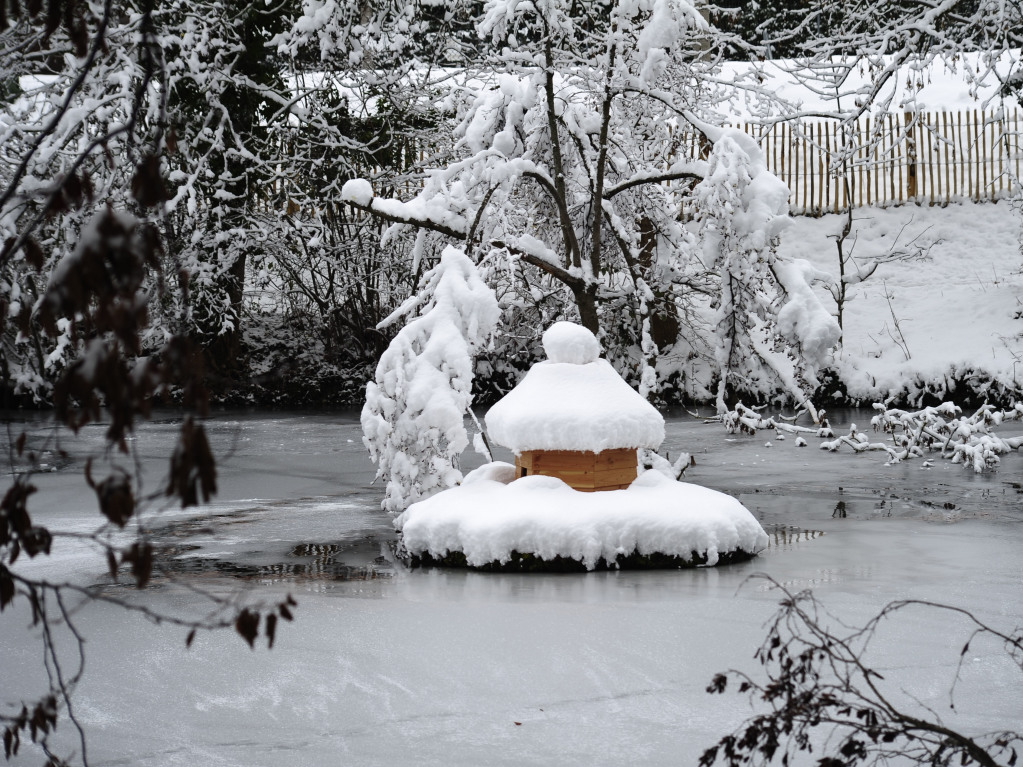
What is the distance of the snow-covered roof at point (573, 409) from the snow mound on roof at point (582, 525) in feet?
1.12

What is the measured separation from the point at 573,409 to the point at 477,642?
2326mm

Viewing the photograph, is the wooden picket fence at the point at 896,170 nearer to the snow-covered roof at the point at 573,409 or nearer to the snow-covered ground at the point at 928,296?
the snow-covered ground at the point at 928,296

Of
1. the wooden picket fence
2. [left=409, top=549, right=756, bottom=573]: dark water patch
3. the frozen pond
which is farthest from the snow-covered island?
the wooden picket fence

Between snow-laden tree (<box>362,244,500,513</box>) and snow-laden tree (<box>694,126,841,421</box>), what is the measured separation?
2465 mm

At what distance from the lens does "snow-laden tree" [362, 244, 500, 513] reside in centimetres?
916

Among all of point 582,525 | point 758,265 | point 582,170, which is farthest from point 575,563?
point 582,170

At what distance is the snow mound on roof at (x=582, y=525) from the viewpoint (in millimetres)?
7785

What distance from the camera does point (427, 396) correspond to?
30.0 ft

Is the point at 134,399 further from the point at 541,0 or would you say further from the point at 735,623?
the point at 541,0

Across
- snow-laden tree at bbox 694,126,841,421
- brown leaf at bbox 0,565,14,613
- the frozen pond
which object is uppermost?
snow-laden tree at bbox 694,126,841,421

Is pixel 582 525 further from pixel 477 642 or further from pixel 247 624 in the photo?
pixel 247 624

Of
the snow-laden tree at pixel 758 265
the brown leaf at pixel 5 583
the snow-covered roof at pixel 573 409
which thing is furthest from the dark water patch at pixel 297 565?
the brown leaf at pixel 5 583

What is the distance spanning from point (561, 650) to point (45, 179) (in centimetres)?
951

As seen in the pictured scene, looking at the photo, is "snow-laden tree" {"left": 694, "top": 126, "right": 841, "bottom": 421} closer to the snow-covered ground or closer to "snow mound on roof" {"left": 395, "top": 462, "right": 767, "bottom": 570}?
"snow mound on roof" {"left": 395, "top": 462, "right": 767, "bottom": 570}
